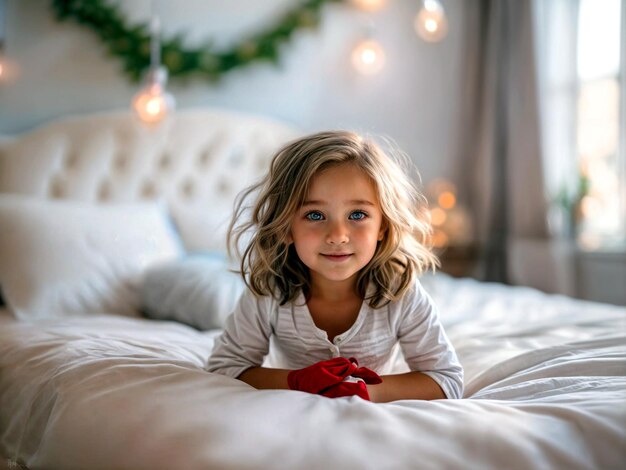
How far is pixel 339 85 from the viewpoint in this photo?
11.7 ft

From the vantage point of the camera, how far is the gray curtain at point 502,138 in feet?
11.0

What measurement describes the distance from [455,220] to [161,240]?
177cm

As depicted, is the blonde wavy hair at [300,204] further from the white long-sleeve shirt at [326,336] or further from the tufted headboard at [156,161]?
the tufted headboard at [156,161]

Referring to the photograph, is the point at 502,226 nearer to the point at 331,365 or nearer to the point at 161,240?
the point at 161,240

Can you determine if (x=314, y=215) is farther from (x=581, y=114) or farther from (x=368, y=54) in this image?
(x=581, y=114)

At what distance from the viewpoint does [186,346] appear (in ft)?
4.97

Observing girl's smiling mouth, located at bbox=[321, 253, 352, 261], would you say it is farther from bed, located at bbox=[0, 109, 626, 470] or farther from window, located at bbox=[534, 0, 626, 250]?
window, located at bbox=[534, 0, 626, 250]

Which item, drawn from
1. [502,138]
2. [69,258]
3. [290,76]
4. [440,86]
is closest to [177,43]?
[290,76]

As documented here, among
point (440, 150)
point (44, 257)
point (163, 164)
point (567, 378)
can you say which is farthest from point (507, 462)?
point (440, 150)

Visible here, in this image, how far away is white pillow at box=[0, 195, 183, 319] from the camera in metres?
2.05

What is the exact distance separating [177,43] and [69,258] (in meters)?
1.43

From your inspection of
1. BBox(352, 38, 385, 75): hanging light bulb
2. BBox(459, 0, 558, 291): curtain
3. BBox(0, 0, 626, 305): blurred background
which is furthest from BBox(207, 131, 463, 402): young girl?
BBox(459, 0, 558, 291): curtain

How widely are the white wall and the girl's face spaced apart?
1279 mm

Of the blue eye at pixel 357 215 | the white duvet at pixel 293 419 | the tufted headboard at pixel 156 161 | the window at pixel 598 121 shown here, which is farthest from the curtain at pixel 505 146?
the blue eye at pixel 357 215
